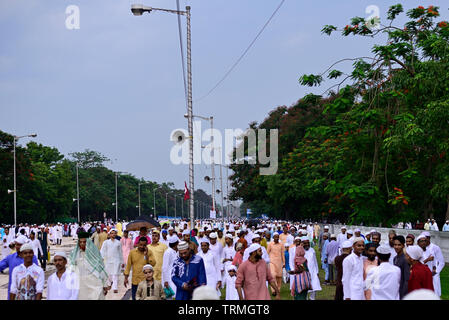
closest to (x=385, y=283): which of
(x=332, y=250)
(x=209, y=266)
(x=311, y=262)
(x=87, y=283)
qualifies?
(x=87, y=283)

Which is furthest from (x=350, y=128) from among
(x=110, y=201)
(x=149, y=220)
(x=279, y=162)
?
(x=110, y=201)

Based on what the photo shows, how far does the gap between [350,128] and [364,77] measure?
204cm

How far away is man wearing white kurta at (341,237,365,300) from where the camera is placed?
32.1 ft

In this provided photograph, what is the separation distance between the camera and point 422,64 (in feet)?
77.0

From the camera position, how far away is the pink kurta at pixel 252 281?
9.32 m

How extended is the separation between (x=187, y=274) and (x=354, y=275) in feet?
8.17

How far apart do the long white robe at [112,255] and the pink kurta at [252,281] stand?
24.7 ft

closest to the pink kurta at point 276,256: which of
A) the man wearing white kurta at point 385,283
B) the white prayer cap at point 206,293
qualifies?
the man wearing white kurta at point 385,283

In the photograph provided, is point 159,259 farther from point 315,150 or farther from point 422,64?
point 315,150

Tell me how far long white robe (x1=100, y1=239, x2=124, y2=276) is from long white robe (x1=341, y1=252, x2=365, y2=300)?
303 inches

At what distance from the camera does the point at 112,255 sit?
16.3m

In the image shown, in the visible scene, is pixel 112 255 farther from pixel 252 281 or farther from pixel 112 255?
pixel 252 281

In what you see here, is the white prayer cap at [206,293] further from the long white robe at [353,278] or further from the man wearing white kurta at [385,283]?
the long white robe at [353,278]

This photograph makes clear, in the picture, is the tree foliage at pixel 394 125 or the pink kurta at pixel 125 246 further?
the tree foliage at pixel 394 125
